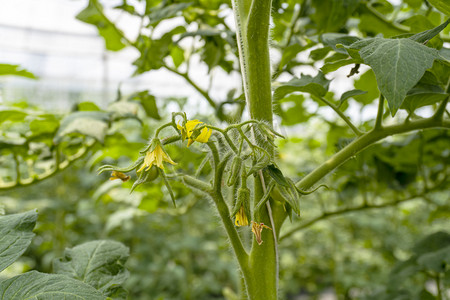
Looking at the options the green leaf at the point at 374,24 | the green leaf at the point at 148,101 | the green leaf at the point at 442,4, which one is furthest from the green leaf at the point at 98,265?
the green leaf at the point at 374,24

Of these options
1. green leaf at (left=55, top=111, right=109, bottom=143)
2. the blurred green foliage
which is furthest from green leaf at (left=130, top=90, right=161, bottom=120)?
green leaf at (left=55, top=111, right=109, bottom=143)

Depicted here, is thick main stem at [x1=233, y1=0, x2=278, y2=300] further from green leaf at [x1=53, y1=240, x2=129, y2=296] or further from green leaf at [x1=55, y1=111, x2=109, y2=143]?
green leaf at [x1=55, y1=111, x2=109, y2=143]

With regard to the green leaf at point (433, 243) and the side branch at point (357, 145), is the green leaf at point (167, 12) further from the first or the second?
the green leaf at point (433, 243)

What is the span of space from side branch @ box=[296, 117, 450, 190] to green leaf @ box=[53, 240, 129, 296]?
25 centimetres

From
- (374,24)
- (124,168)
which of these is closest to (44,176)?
(124,168)

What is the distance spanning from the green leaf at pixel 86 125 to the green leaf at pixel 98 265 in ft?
0.55

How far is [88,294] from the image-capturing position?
1.07 ft

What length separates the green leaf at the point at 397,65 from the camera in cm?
30

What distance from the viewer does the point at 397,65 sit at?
30cm

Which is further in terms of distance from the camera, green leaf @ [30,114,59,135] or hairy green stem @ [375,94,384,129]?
green leaf @ [30,114,59,135]

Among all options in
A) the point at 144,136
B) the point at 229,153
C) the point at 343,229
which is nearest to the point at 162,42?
the point at 229,153

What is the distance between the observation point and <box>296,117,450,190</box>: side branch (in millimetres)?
441

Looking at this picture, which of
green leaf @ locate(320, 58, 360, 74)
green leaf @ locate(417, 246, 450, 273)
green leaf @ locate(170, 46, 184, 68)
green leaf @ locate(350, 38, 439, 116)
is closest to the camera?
green leaf @ locate(350, 38, 439, 116)

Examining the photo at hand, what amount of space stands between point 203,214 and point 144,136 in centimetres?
171
